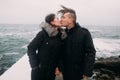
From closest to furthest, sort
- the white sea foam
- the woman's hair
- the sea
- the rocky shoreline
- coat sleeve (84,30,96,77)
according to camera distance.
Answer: coat sleeve (84,30,96,77), the woman's hair, the rocky shoreline, the white sea foam, the sea

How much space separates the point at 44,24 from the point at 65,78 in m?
0.75

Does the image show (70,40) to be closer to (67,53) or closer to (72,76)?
(67,53)

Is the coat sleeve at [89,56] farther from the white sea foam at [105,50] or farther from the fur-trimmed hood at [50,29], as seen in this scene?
the white sea foam at [105,50]

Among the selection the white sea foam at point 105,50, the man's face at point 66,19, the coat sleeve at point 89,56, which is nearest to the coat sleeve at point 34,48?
the man's face at point 66,19

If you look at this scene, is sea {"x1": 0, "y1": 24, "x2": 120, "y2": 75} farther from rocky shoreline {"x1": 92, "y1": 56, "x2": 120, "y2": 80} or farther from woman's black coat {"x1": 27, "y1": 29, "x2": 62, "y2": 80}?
rocky shoreline {"x1": 92, "y1": 56, "x2": 120, "y2": 80}

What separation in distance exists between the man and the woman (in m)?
0.11

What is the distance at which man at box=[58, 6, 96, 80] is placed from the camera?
3007 mm

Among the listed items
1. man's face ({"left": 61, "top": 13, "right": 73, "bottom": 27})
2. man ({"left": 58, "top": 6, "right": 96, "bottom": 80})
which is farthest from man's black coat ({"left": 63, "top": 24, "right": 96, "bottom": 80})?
man's face ({"left": 61, "top": 13, "right": 73, "bottom": 27})

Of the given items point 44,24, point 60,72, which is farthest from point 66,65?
point 44,24

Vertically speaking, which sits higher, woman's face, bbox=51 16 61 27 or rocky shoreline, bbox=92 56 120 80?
woman's face, bbox=51 16 61 27

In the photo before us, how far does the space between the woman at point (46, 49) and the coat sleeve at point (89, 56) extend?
0.33m

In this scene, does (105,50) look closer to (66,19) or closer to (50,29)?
(66,19)

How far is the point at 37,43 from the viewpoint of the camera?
3004 millimetres

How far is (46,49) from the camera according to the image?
300cm
